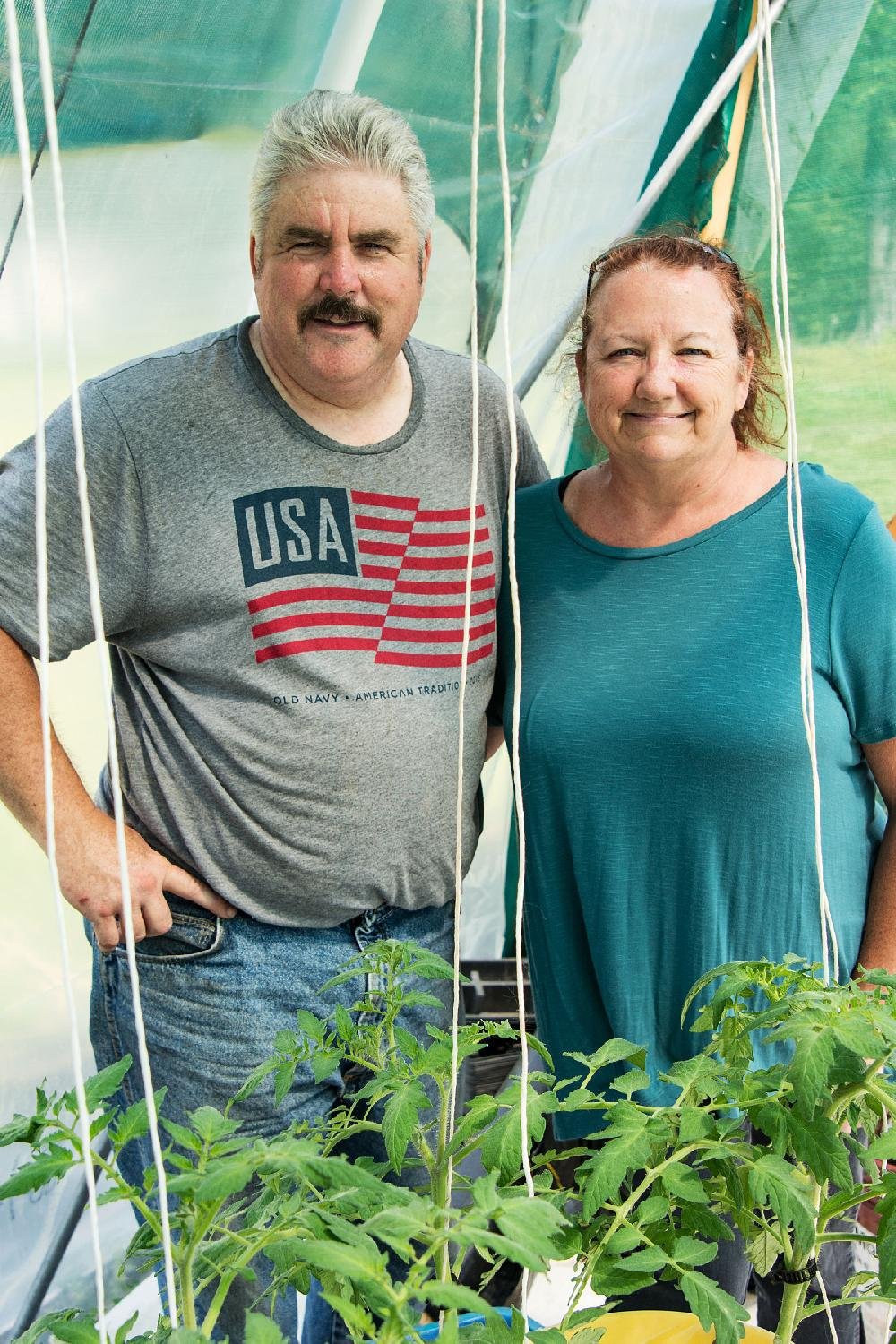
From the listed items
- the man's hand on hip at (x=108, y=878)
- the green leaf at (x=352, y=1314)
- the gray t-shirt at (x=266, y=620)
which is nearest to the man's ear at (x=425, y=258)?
the gray t-shirt at (x=266, y=620)

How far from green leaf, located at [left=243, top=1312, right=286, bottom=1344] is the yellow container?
1.18 feet

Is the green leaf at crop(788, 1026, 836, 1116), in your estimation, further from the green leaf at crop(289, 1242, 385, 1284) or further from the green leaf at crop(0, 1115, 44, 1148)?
the green leaf at crop(0, 1115, 44, 1148)

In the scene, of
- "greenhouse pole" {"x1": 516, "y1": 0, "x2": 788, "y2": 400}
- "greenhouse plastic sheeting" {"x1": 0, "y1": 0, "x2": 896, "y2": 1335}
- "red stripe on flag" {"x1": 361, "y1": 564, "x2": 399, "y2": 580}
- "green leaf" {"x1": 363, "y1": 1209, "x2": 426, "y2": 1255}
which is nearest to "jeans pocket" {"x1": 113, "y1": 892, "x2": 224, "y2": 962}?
"red stripe on flag" {"x1": 361, "y1": 564, "x2": 399, "y2": 580}

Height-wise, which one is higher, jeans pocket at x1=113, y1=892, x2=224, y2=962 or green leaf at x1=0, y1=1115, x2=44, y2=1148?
jeans pocket at x1=113, y1=892, x2=224, y2=962

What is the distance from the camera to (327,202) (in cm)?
128

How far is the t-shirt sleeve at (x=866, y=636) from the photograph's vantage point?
4.23 ft

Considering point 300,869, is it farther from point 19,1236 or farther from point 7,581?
point 19,1236

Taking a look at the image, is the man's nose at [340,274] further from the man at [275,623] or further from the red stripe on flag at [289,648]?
the red stripe on flag at [289,648]

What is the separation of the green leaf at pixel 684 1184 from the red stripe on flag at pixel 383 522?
0.77 meters

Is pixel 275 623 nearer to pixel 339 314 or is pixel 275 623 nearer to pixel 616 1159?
pixel 339 314

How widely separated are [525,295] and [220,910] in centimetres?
135

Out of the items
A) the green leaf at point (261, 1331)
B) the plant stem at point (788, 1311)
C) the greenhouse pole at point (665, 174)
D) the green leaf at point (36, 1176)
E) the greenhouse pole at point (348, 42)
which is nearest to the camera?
the green leaf at point (261, 1331)

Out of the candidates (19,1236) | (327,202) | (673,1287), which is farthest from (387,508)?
(19,1236)

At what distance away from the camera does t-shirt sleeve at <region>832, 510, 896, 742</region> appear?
4.23 feet
